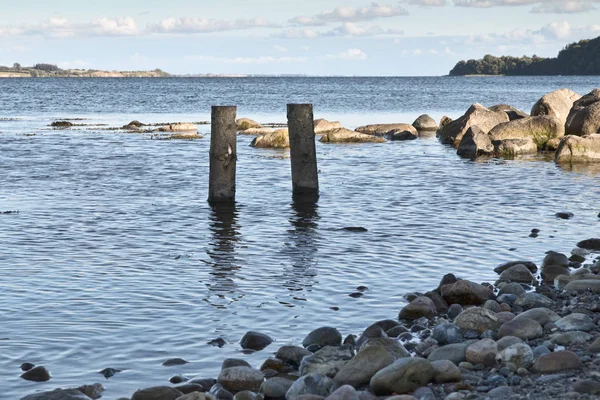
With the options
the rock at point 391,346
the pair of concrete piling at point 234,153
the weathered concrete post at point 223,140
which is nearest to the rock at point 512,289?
the rock at point 391,346

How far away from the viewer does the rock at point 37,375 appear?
7.92 meters

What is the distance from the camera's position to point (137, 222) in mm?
16562

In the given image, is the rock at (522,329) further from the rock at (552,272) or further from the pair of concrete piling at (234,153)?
the pair of concrete piling at (234,153)

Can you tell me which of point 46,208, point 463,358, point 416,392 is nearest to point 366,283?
point 463,358

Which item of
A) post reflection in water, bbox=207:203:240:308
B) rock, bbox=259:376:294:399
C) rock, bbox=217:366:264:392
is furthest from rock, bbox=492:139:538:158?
rock, bbox=259:376:294:399

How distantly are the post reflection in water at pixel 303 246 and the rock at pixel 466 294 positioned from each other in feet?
6.28

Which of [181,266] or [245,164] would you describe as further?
[245,164]

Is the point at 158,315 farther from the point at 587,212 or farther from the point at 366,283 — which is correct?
the point at 587,212

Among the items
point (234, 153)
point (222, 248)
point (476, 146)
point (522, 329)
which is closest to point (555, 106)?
point (476, 146)

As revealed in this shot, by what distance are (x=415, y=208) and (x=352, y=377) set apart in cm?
1121

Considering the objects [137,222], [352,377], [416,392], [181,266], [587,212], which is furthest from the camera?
[587,212]

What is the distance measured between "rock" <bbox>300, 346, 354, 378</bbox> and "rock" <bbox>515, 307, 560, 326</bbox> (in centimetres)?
210

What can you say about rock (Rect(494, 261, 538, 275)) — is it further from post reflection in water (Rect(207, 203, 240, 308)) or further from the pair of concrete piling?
the pair of concrete piling

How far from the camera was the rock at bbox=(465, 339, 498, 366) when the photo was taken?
7910 mm
